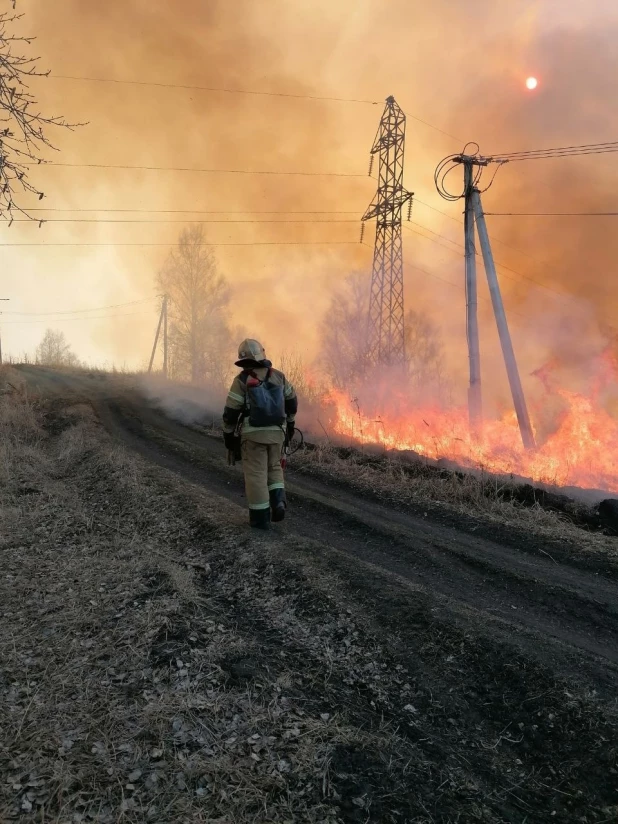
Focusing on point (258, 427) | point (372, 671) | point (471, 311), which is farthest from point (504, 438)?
point (372, 671)

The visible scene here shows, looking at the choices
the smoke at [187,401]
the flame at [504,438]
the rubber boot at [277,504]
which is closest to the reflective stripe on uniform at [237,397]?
the rubber boot at [277,504]

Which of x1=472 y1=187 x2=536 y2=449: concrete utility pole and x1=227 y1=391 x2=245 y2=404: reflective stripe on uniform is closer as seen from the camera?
x1=227 y1=391 x2=245 y2=404: reflective stripe on uniform

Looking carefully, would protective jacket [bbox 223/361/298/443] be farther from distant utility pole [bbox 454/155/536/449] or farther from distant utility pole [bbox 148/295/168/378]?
distant utility pole [bbox 148/295/168/378]

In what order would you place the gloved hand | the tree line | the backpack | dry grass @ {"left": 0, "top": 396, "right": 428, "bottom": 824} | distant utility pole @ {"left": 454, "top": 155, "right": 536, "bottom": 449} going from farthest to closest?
the tree line < distant utility pole @ {"left": 454, "top": 155, "right": 536, "bottom": 449} < the gloved hand < the backpack < dry grass @ {"left": 0, "top": 396, "right": 428, "bottom": 824}

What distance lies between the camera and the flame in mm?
11359

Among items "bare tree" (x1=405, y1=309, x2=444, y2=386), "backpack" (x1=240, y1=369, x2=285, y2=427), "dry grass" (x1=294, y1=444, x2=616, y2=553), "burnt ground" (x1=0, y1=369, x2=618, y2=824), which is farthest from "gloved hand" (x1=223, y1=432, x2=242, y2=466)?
"bare tree" (x1=405, y1=309, x2=444, y2=386)

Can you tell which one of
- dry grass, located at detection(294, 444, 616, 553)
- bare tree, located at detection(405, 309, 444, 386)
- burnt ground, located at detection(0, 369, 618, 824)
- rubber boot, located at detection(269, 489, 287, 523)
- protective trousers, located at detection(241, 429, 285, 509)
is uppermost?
bare tree, located at detection(405, 309, 444, 386)

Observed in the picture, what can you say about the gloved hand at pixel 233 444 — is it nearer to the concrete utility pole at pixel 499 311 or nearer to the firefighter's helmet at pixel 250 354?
the firefighter's helmet at pixel 250 354

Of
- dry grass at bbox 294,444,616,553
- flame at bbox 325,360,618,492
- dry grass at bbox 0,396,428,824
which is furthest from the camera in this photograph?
flame at bbox 325,360,618,492

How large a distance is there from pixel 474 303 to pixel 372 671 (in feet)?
39.1

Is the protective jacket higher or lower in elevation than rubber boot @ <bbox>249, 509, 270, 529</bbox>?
higher

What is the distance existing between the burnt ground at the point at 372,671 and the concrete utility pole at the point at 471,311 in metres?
7.34

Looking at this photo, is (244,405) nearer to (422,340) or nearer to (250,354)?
(250,354)

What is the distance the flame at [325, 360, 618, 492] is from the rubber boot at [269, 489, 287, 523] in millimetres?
5525
